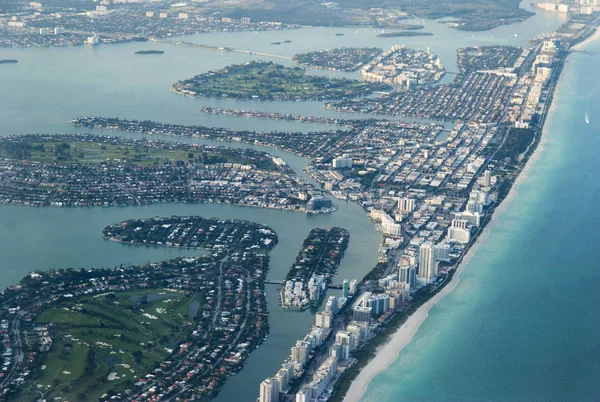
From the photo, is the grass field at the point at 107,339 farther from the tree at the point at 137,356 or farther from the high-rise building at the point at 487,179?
the high-rise building at the point at 487,179

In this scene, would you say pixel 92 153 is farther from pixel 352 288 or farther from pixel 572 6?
pixel 572 6

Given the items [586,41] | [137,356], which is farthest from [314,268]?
[586,41]

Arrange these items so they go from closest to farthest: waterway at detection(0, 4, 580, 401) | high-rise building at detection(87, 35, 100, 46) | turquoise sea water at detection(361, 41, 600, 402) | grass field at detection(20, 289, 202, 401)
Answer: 1. grass field at detection(20, 289, 202, 401)
2. turquoise sea water at detection(361, 41, 600, 402)
3. waterway at detection(0, 4, 580, 401)
4. high-rise building at detection(87, 35, 100, 46)

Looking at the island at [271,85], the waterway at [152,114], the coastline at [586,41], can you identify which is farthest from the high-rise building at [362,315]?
the coastline at [586,41]

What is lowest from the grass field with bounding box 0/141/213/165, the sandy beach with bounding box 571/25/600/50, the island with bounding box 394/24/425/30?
the grass field with bounding box 0/141/213/165

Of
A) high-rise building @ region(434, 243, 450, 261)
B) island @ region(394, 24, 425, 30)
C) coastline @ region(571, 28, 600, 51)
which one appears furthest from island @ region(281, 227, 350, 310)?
island @ region(394, 24, 425, 30)

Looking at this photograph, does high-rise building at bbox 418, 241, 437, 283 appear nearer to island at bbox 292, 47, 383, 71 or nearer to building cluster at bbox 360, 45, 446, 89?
building cluster at bbox 360, 45, 446, 89
